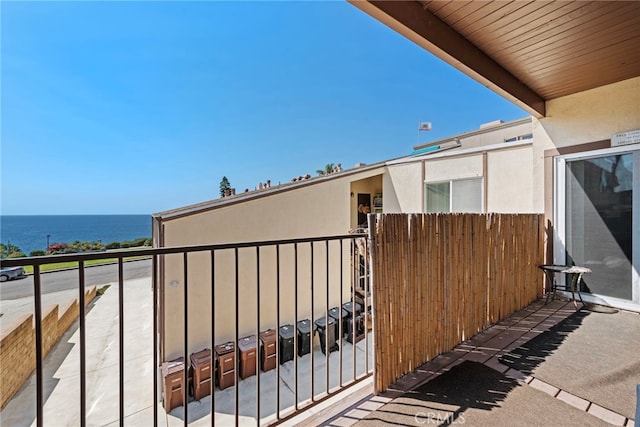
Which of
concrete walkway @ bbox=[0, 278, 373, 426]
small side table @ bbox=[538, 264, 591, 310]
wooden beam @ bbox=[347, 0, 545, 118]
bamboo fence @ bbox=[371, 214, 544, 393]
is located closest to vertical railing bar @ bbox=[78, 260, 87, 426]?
bamboo fence @ bbox=[371, 214, 544, 393]

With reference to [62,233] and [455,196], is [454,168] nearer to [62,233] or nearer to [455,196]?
[455,196]

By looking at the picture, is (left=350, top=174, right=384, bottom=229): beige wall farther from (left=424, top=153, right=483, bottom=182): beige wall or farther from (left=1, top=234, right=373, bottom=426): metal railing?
(left=424, top=153, right=483, bottom=182): beige wall

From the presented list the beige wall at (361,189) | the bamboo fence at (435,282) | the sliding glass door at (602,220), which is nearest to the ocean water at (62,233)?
the beige wall at (361,189)

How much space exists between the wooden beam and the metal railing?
1.56 metres

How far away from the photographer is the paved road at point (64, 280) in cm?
1198

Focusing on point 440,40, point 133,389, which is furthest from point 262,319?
point 440,40

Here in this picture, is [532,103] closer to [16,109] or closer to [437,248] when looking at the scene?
[437,248]

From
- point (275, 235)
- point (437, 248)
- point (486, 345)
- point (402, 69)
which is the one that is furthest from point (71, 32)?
point (486, 345)

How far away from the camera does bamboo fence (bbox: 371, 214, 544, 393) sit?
1991mm

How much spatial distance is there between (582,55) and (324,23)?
6143mm

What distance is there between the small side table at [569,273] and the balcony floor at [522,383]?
703mm

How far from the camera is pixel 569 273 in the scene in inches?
144

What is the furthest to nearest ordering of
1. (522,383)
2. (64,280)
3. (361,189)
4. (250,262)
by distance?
(64,280) → (361,189) → (250,262) → (522,383)

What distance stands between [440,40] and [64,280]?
1976 cm
